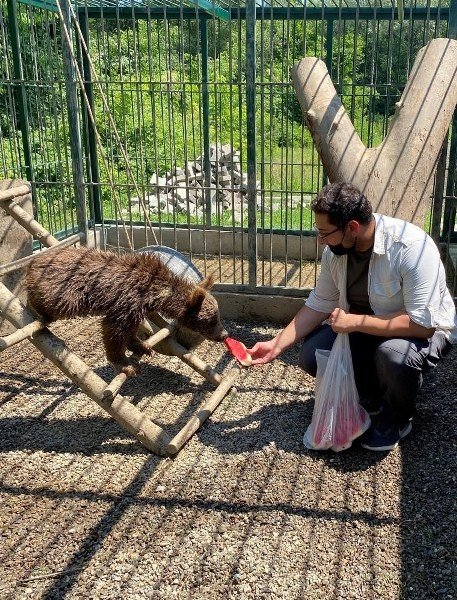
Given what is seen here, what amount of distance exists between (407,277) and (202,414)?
67.7 inches

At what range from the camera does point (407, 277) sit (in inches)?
151

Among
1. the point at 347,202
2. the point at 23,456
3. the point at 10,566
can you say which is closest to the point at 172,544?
the point at 10,566

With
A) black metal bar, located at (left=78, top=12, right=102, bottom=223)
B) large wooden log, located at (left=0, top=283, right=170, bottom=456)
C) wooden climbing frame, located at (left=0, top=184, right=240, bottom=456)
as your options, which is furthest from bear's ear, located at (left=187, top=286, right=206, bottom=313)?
black metal bar, located at (left=78, top=12, right=102, bottom=223)

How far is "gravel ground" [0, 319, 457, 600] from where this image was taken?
3.02 meters

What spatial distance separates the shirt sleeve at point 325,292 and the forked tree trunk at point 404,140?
2.80ft

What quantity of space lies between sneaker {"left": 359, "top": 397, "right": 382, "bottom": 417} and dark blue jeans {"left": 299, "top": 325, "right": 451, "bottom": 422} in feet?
0.68

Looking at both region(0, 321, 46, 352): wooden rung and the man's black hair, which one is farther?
region(0, 321, 46, 352): wooden rung

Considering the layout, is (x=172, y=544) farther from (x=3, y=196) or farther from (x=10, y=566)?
(x=3, y=196)

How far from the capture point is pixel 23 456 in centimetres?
415

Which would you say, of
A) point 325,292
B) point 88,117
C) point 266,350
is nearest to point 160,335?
point 266,350

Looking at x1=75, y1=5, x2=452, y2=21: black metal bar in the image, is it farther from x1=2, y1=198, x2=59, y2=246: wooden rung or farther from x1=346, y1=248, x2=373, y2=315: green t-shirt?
x1=346, y1=248, x2=373, y2=315: green t-shirt

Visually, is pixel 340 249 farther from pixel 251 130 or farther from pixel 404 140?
pixel 251 130

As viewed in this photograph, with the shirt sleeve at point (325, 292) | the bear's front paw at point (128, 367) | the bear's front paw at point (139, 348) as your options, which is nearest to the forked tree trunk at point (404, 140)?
the shirt sleeve at point (325, 292)

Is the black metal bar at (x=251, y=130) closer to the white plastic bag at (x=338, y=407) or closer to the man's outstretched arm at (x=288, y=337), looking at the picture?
the man's outstretched arm at (x=288, y=337)
